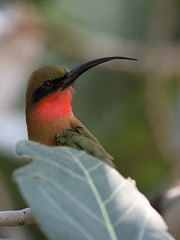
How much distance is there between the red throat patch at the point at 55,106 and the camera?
376cm

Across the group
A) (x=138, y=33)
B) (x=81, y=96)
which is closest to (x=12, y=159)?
(x=81, y=96)

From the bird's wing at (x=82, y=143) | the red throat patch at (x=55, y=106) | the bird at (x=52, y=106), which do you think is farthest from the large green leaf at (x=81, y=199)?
the red throat patch at (x=55, y=106)

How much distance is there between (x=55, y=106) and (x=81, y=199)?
2609 mm

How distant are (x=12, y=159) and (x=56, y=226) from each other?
3.94m

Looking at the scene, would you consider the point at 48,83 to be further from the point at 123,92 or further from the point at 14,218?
the point at 123,92

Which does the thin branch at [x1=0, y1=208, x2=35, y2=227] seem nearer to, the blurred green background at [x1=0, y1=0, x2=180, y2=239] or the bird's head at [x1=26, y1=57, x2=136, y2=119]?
the bird's head at [x1=26, y1=57, x2=136, y2=119]

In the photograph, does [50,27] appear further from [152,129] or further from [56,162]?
[56,162]

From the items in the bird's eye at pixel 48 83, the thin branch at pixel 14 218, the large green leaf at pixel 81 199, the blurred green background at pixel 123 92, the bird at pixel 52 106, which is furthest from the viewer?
the blurred green background at pixel 123 92

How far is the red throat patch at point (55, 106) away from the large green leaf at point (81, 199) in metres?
2.38

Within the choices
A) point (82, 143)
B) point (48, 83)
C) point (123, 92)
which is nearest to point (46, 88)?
point (48, 83)

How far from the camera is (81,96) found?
7.07m

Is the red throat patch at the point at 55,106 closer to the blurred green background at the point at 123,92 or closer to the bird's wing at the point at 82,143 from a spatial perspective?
the bird's wing at the point at 82,143

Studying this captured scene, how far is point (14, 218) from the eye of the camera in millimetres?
2352

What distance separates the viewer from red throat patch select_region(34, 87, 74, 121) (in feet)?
12.3
